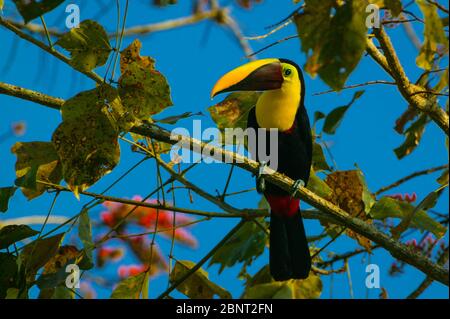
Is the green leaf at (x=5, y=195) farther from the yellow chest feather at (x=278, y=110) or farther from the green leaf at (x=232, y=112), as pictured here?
the yellow chest feather at (x=278, y=110)

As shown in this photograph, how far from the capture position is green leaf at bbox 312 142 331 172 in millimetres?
3107

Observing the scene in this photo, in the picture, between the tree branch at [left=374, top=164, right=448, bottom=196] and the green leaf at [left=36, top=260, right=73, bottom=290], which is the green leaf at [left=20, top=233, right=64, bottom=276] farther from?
the tree branch at [left=374, top=164, right=448, bottom=196]

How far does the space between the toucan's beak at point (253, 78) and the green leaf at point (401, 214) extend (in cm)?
82

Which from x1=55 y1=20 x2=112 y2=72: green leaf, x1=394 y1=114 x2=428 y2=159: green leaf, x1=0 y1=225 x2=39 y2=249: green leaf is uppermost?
x1=394 y1=114 x2=428 y2=159: green leaf

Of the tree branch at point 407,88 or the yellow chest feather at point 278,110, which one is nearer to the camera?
the tree branch at point 407,88

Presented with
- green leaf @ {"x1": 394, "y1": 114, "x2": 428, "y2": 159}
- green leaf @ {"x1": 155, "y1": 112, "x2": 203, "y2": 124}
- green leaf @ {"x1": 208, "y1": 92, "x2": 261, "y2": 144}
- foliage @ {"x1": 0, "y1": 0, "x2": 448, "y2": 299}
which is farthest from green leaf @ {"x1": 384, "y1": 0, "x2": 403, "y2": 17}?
green leaf @ {"x1": 394, "y1": 114, "x2": 428, "y2": 159}

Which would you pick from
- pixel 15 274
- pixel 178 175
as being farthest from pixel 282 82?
pixel 15 274

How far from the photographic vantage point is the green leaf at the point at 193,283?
3037 mm

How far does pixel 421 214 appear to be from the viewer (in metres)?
2.74

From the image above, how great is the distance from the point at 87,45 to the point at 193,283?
126cm

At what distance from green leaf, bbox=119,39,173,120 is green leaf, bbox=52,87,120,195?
0.30 ft

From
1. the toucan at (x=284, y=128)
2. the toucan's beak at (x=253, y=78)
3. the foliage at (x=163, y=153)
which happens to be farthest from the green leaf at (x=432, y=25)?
the toucan at (x=284, y=128)

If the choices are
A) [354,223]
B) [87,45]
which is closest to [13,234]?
[87,45]

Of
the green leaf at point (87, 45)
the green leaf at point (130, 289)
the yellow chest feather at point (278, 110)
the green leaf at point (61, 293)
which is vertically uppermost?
the yellow chest feather at point (278, 110)
